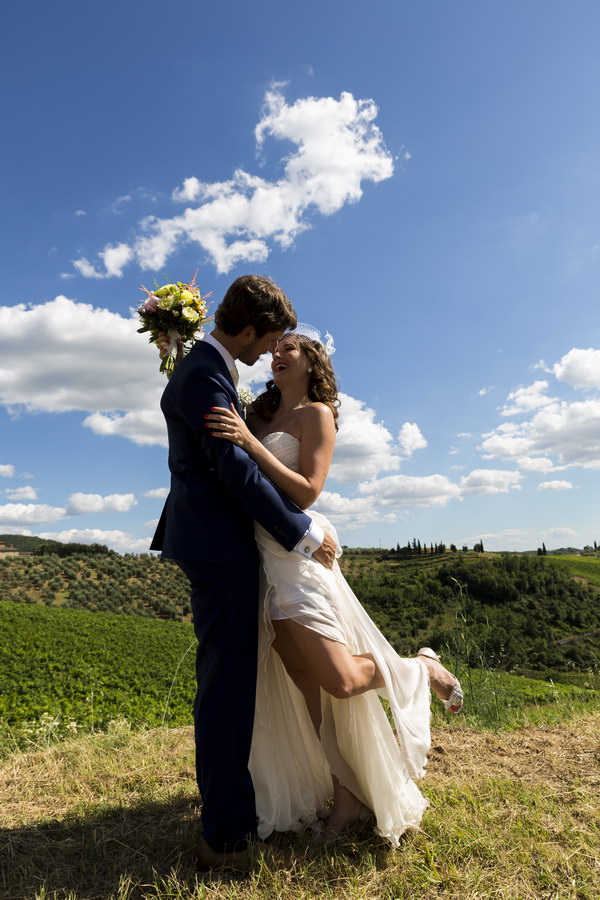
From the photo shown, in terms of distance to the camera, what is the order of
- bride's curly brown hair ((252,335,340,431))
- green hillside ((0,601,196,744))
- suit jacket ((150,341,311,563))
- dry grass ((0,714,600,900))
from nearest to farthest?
dry grass ((0,714,600,900)) → suit jacket ((150,341,311,563)) → bride's curly brown hair ((252,335,340,431)) → green hillside ((0,601,196,744))

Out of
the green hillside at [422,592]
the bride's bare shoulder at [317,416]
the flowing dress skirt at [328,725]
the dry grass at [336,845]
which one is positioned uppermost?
the bride's bare shoulder at [317,416]

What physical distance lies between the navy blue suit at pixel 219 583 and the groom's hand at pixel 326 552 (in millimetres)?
244

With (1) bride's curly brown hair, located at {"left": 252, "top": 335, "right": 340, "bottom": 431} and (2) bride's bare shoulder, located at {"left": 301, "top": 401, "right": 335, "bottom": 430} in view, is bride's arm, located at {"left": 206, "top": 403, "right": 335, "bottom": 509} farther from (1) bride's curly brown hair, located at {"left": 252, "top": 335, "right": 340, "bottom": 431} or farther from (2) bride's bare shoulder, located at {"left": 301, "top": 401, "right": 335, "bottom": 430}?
(1) bride's curly brown hair, located at {"left": 252, "top": 335, "right": 340, "bottom": 431}

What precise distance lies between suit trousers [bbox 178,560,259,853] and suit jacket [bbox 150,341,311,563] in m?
0.12

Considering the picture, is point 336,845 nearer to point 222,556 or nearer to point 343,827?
point 343,827

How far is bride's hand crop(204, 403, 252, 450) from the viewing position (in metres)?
2.67

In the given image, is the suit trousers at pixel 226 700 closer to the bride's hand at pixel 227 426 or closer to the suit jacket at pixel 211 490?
the suit jacket at pixel 211 490

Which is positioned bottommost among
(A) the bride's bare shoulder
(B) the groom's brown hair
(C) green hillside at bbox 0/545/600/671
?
(C) green hillside at bbox 0/545/600/671

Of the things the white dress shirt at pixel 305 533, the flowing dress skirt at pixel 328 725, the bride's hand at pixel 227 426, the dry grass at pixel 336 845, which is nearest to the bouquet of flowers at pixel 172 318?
the white dress shirt at pixel 305 533

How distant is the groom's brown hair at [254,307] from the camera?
9.41ft

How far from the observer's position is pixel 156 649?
2292cm

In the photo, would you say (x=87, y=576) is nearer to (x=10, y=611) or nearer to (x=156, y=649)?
(x=10, y=611)

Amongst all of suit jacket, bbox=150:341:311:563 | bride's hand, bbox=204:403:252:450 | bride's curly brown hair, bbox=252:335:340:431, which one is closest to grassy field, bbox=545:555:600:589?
bride's curly brown hair, bbox=252:335:340:431

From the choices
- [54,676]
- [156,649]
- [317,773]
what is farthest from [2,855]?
[156,649]
